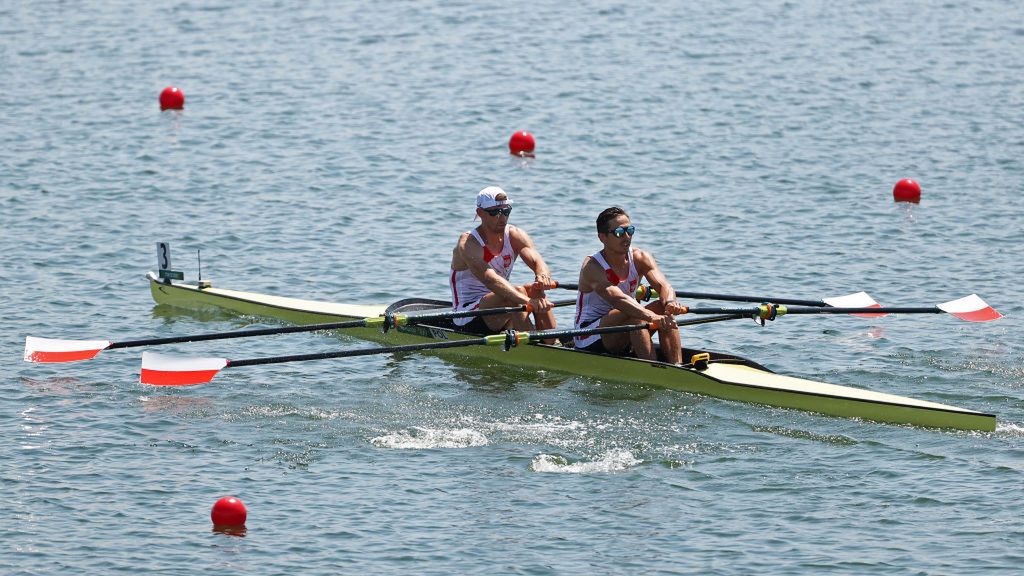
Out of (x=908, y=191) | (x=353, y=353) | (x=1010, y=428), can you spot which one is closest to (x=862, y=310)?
(x=1010, y=428)

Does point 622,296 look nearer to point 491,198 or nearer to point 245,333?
point 491,198

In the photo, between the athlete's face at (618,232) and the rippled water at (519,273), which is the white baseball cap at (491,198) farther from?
the rippled water at (519,273)

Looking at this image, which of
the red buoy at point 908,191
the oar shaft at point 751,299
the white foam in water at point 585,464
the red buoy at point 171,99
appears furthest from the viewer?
the red buoy at point 171,99

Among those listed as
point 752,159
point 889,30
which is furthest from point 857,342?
point 889,30

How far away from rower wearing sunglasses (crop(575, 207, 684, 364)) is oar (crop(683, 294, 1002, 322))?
303mm

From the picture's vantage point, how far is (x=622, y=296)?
14.3 metres

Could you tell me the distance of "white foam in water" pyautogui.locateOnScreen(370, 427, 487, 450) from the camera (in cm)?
1316

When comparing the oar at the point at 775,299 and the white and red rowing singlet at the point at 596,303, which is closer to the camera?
the white and red rowing singlet at the point at 596,303

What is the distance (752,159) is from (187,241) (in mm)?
9075

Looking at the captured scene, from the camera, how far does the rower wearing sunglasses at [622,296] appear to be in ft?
46.7

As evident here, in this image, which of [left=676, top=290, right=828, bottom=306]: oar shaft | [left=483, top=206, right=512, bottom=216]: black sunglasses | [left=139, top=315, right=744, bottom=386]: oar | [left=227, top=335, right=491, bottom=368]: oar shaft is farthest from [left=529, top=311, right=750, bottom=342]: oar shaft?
[left=483, top=206, right=512, bottom=216]: black sunglasses

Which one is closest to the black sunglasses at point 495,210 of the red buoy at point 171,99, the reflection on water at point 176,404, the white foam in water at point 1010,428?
the reflection on water at point 176,404

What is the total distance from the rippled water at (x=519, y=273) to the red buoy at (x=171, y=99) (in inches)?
13.3

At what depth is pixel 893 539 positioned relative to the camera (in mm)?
11156
